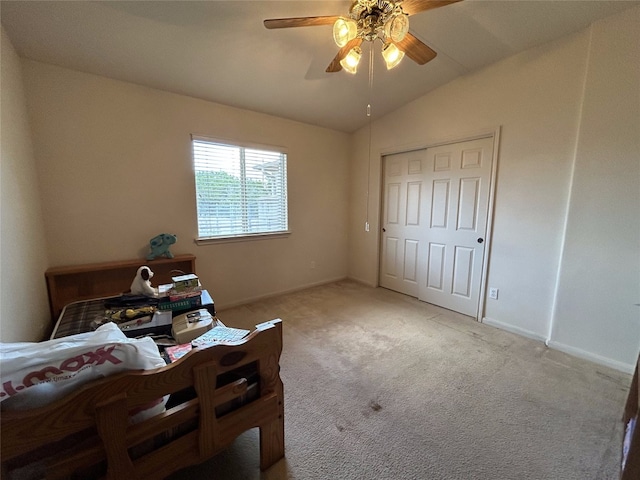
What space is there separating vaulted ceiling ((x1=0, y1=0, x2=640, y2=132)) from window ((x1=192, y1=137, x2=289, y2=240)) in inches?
23.1

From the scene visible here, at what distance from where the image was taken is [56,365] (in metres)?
0.75

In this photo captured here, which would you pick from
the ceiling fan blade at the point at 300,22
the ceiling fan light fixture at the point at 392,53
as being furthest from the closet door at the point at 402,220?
the ceiling fan blade at the point at 300,22

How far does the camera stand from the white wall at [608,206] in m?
1.90

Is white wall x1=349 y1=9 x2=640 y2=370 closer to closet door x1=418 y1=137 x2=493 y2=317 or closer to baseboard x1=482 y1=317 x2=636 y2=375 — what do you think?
baseboard x1=482 y1=317 x2=636 y2=375

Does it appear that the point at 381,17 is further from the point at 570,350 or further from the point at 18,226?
the point at 570,350

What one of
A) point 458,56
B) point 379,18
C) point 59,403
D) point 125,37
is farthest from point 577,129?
point 125,37

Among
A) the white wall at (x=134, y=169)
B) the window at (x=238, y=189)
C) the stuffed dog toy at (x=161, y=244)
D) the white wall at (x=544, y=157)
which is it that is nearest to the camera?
the white wall at (x=544, y=157)

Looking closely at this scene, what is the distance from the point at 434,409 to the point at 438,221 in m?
2.14

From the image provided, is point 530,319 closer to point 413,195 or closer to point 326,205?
point 413,195

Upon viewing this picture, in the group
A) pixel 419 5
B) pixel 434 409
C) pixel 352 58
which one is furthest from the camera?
pixel 352 58

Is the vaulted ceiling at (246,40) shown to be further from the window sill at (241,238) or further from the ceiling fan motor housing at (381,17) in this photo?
the window sill at (241,238)

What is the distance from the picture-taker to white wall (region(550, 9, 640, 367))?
1.90m

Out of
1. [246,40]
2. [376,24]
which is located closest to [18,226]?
[246,40]

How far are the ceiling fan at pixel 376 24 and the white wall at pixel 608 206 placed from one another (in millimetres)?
1440
